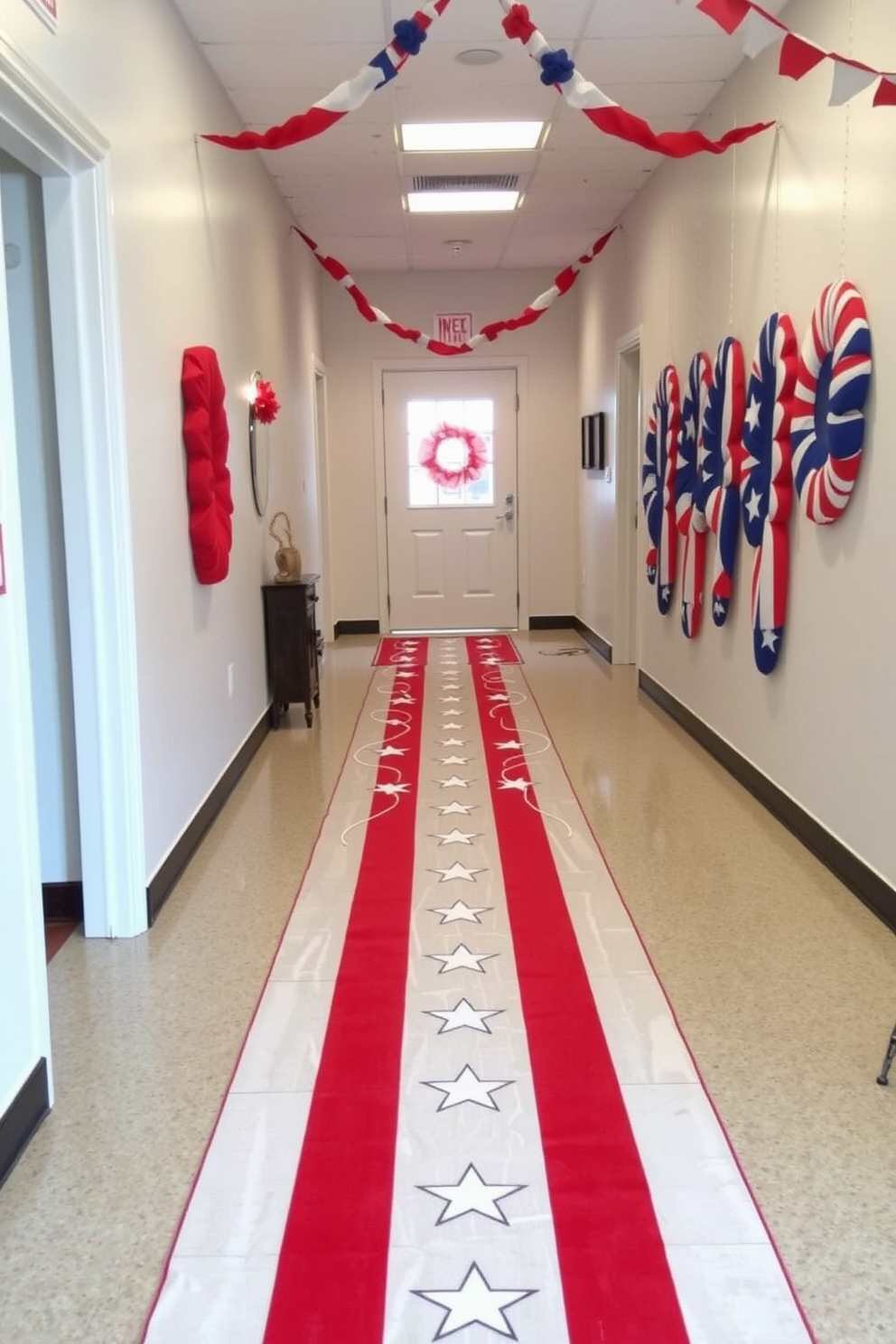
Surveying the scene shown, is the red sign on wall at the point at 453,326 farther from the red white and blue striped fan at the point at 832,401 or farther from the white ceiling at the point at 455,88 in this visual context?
the red white and blue striped fan at the point at 832,401

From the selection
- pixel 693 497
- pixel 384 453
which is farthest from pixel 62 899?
pixel 384 453

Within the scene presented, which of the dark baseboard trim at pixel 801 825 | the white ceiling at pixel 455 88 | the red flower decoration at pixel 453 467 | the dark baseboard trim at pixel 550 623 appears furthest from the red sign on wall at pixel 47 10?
the dark baseboard trim at pixel 550 623

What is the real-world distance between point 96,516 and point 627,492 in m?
4.56

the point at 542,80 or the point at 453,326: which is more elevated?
the point at 453,326

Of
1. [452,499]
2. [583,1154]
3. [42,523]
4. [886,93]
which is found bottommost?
[583,1154]

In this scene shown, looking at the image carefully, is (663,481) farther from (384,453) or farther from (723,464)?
(384,453)

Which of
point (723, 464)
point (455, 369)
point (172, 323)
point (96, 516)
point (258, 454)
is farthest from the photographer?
point (455, 369)

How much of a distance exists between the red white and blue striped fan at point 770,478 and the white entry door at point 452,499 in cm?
482

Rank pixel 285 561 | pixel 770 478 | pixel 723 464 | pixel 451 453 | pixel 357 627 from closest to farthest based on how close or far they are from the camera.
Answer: pixel 770 478
pixel 723 464
pixel 285 561
pixel 451 453
pixel 357 627

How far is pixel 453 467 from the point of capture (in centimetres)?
876

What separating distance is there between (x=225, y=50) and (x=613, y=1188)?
13.0ft

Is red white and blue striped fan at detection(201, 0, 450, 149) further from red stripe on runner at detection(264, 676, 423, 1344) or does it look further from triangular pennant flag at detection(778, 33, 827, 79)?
red stripe on runner at detection(264, 676, 423, 1344)

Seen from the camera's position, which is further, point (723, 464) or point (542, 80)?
point (723, 464)

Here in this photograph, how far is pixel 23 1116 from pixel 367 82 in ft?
9.25
